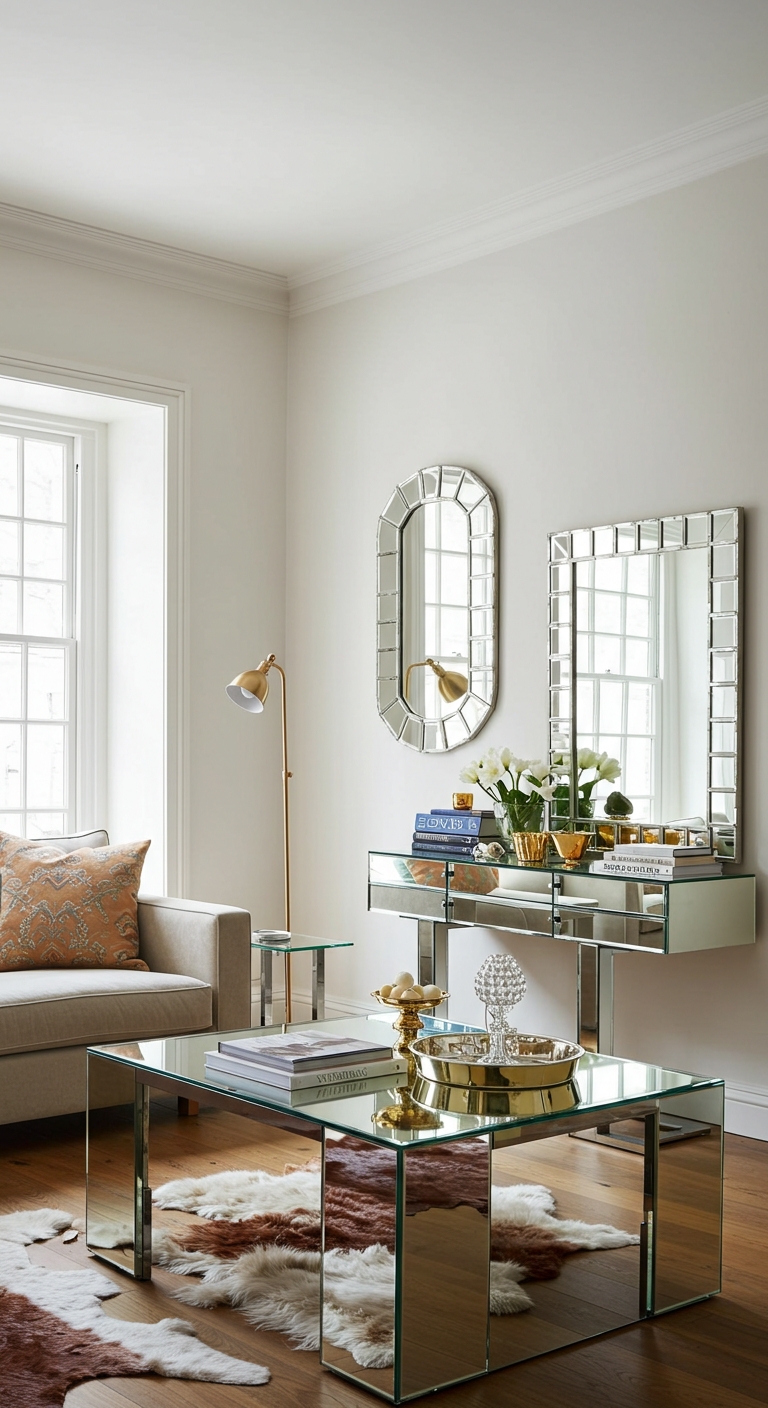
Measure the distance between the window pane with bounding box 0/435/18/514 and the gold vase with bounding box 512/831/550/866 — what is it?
2424 mm

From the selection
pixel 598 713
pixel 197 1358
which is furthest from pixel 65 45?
pixel 197 1358

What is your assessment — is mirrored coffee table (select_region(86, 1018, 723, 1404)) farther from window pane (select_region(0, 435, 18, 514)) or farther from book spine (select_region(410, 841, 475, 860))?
window pane (select_region(0, 435, 18, 514))

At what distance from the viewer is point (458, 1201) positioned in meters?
2.16

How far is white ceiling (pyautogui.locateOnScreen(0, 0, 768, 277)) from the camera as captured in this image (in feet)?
11.2

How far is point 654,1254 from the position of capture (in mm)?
2508

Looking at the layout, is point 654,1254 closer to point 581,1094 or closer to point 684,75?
point 581,1094

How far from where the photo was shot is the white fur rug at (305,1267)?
2.18m

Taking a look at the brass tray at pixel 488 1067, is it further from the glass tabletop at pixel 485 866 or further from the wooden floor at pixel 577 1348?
the glass tabletop at pixel 485 866

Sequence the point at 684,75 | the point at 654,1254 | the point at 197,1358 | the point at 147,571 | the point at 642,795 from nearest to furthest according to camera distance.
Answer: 1. the point at 197,1358
2. the point at 654,1254
3. the point at 684,75
4. the point at 642,795
5. the point at 147,571

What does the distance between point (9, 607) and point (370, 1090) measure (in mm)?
3252

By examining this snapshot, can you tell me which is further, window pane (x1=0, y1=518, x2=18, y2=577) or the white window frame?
the white window frame

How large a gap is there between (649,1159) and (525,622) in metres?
2.33

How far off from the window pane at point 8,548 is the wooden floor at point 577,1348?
98.5 inches

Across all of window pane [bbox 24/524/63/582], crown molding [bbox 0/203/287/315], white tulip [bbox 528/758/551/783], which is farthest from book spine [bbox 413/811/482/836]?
crown molding [bbox 0/203/287/315]
